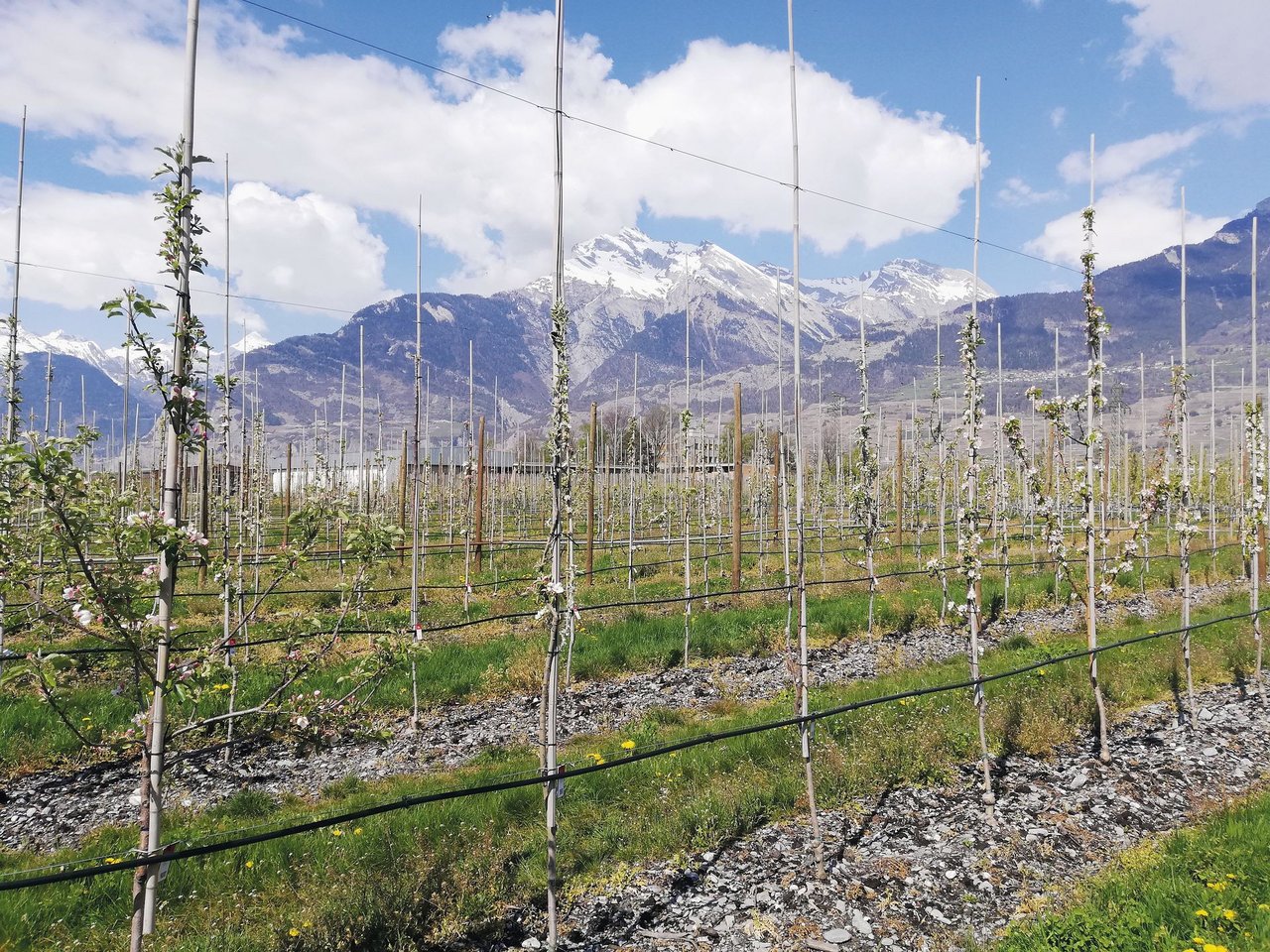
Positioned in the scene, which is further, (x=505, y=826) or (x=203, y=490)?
(x=203, y=490)

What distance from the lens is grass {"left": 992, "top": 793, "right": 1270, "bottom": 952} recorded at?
5.21 m

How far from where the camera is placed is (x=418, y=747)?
36.2 ft

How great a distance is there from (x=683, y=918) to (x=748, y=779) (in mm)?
2780

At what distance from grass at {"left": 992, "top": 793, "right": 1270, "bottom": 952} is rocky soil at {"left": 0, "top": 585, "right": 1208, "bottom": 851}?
7.12m

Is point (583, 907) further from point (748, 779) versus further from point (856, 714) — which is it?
point (856, 714)

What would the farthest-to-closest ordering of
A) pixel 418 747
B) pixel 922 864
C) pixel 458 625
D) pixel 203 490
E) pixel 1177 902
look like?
1. pixel 458 625
2. pixel 418 747
3. pixel 203 490
4. pixel 922 864
5. pixel 1177 902

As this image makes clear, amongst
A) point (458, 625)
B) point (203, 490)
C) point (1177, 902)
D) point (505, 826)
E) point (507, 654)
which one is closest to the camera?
point (1177, 902)

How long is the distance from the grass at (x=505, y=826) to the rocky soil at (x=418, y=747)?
2.50ft

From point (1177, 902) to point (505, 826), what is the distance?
21.8ft

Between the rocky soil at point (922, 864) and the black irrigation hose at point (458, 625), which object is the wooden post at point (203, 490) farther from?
the rocky soil at point (922, 864)

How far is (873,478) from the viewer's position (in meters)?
24.7

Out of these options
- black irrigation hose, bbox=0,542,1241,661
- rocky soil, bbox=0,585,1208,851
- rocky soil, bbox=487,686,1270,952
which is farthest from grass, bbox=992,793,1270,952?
rocky soil, bbox=0,585,1208,851

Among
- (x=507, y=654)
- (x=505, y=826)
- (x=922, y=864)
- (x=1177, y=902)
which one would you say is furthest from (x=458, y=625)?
(x=1177, y=902)

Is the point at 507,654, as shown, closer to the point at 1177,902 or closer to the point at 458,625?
the point at 458,625
